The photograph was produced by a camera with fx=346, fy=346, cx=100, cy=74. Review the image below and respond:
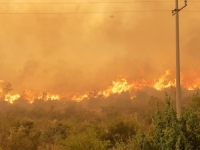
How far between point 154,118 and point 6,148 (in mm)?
25920

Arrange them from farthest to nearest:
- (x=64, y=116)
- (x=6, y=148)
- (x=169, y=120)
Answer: (x=64, y=116), (x=6, y=148), (x=169, y=120)

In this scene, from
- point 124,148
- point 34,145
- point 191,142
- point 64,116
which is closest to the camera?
point 191,142

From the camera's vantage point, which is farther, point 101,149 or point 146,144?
point 101,149

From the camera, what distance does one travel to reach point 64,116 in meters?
128

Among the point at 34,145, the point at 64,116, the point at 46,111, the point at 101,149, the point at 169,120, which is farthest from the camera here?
the point at 46,111

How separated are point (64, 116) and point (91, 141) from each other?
102781 millimetres

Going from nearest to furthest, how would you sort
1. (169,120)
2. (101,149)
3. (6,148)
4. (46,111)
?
1. (169,120)
2. (101,149)
3. (6,148)
4. (46,111)

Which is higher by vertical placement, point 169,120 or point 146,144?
point 169,120

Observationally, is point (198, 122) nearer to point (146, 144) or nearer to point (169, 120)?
point (169, 120)

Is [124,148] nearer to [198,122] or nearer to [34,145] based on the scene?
[198,122]

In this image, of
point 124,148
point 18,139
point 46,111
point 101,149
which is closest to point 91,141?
point 101,149

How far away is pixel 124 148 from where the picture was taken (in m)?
20.9

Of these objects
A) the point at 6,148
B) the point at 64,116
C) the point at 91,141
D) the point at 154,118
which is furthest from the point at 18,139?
the point at 64,116

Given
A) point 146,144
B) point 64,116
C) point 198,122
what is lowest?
point 146,144
